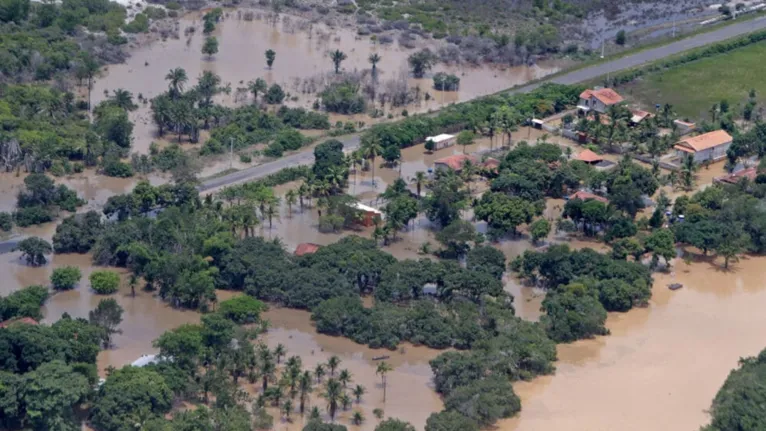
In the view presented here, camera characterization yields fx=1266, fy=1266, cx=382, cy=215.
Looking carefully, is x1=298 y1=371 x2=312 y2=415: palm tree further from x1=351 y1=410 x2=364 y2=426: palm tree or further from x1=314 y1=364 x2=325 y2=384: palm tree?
x1=351 y1=410 x2=364 y2=426: palm tree

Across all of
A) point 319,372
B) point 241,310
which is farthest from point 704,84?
point 319,372

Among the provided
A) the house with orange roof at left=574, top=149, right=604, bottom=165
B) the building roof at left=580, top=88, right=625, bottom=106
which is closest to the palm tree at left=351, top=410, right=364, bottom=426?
the house with orange roof at left=574, top=149, right=604, bottom=165

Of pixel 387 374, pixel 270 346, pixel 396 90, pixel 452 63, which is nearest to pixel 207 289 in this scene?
pixel 270 346

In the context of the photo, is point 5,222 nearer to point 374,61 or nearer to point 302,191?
point 302,191

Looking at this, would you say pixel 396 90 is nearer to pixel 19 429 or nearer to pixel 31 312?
pixel 31 312

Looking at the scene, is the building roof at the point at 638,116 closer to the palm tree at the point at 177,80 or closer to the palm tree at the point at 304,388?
the palm tree at the point at 177,80
